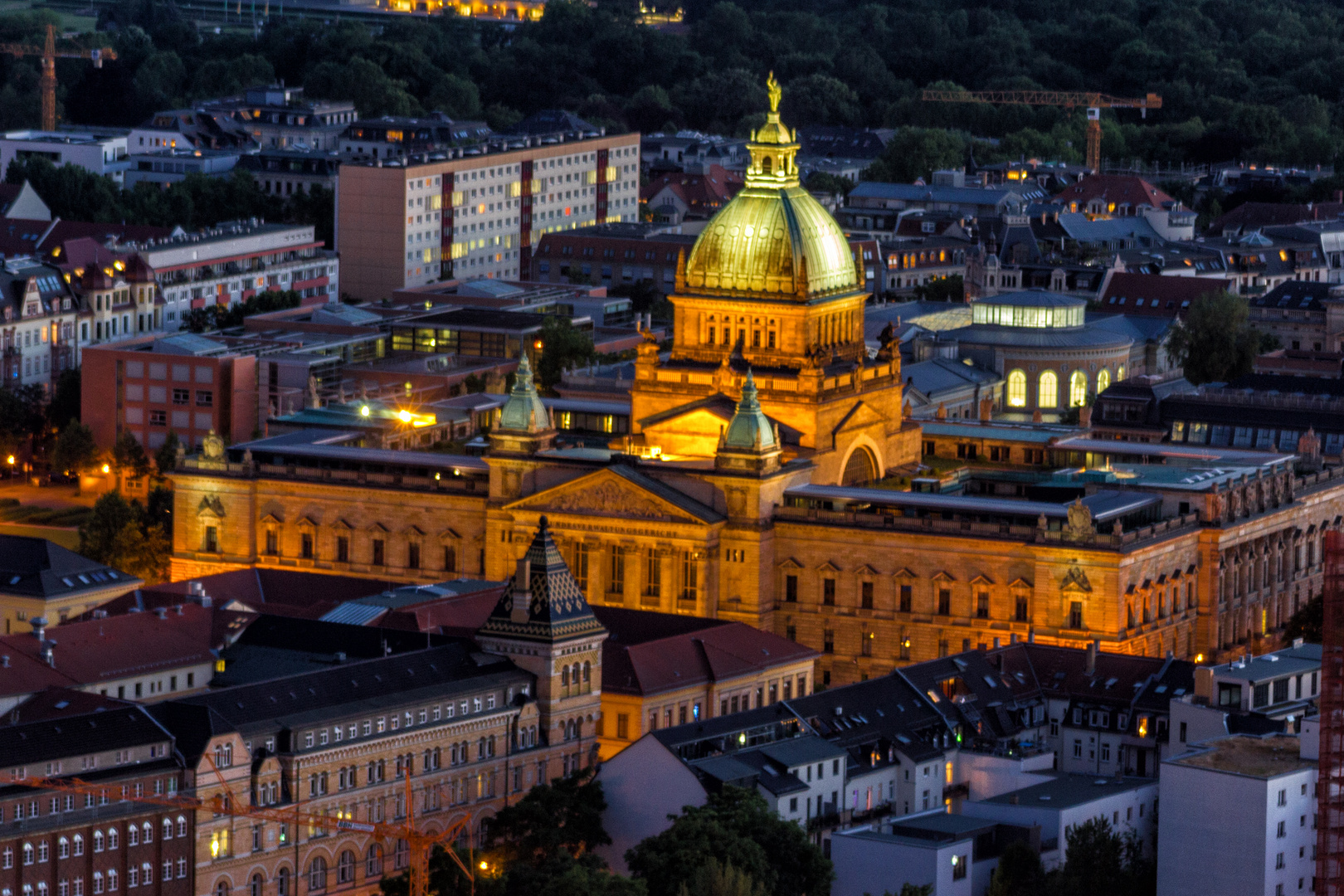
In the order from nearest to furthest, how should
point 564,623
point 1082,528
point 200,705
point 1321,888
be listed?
point 1321,888 → point 200,705 → point 564,623 → point 1082,528

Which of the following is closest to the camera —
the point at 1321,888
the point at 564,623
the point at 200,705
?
the point at 1321,888

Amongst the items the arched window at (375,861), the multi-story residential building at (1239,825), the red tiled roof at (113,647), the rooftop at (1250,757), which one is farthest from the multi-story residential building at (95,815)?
the rooftop at (1250,757)

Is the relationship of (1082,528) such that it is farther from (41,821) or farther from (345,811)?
(41,821)

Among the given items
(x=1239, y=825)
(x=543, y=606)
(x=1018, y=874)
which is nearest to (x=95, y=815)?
(x=543, y=606)

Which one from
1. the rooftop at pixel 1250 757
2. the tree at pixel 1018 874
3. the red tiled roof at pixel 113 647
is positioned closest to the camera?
the tree at pixel 1018 874

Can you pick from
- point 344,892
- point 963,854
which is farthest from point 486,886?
point 963,854

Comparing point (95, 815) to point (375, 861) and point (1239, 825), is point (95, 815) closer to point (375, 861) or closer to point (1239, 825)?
point (375, 861)

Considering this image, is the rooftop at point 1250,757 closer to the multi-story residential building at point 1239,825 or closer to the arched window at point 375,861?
the multi-story residential building at point 1239,825
